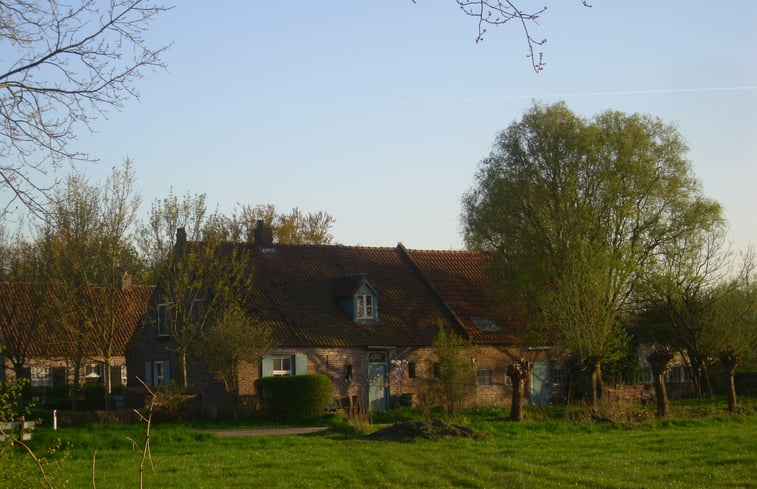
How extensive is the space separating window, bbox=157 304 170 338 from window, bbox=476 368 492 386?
12.9 m

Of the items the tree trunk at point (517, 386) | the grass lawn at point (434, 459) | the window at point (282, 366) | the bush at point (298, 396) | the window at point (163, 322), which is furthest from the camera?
the window at point (163, 322)

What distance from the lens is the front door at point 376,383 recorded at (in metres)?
37.6

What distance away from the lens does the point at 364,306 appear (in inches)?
1545

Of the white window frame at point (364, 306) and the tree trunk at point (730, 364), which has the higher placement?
the white window frame at point (364, 306)

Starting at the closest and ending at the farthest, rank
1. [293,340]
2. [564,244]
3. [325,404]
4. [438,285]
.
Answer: [325,404] < [293,340] < [564,244] < [438,285]

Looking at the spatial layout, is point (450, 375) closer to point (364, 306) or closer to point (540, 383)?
point (364, 306)

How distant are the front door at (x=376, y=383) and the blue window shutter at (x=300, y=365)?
301 cm

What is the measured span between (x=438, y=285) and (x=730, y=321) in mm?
12486

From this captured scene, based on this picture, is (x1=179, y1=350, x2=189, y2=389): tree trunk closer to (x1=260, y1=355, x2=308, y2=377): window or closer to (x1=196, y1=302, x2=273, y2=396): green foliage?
(x1=196, y1=302, x2=273, y2=396): green foliage

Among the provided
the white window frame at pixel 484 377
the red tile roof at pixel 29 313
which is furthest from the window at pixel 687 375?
the red tile roof at pixel 29 313

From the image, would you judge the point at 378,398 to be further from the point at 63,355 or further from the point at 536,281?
the point at 63,355

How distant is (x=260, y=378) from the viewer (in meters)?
34.6

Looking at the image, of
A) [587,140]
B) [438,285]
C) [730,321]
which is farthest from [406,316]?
[730,321]

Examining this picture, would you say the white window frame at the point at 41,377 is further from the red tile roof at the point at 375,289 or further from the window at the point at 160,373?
the red tile roof at the point at 375,289
